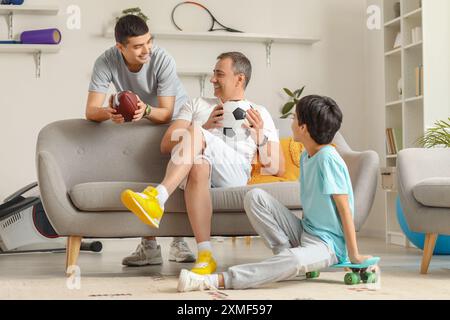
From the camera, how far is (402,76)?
5473 mm

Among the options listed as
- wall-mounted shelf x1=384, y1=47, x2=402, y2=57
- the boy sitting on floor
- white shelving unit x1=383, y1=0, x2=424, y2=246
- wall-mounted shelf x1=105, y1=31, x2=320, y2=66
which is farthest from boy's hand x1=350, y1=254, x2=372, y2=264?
wall-mounted shelf x1=105, y1=31, x2=320, y2=66

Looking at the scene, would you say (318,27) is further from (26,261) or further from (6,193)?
(26,261)

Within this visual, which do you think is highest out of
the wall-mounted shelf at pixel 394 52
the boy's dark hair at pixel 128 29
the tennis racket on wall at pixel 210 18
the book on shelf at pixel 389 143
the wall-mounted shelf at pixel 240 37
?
the tennis racket on wall at pixel 210 18

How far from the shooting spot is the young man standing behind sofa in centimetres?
348

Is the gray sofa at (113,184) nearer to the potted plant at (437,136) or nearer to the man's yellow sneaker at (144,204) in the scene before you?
the man's yellow sneaker at (144,204)

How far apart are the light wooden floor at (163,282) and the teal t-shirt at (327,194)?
18 centimetres

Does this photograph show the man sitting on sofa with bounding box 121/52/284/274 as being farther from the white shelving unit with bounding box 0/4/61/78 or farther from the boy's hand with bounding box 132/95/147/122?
the white shelving unit with bounding box 0/4/61/78

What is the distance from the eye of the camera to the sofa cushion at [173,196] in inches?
124

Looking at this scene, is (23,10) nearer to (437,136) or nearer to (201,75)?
(201,75)

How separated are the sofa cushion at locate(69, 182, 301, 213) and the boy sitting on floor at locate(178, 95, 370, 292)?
0.87 ft

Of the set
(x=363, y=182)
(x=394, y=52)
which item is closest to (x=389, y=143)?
(x=394, y=52)

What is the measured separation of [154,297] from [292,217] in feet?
2.28

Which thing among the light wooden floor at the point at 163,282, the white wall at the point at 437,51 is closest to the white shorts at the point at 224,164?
the light wooden floor at the point at 163,282
